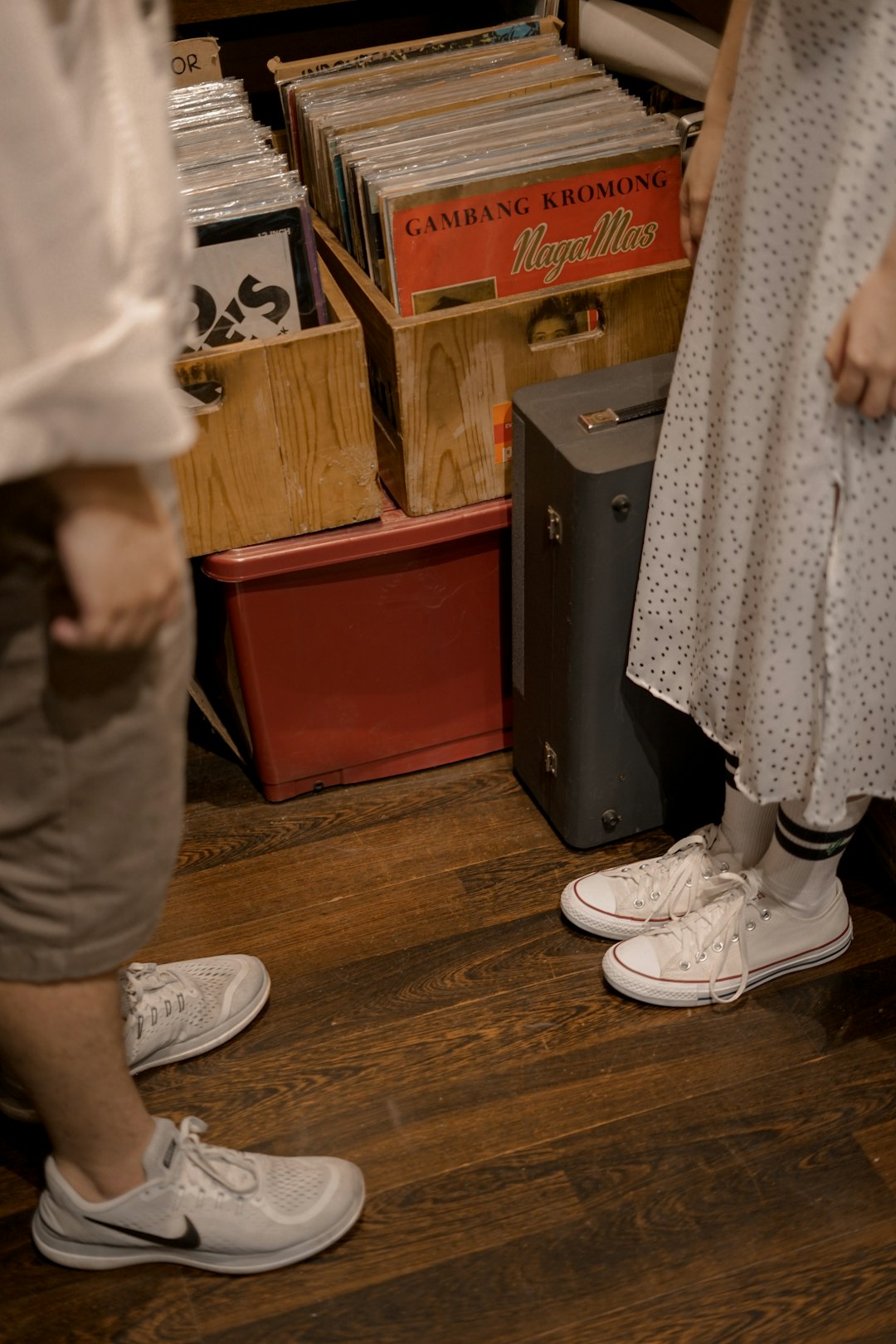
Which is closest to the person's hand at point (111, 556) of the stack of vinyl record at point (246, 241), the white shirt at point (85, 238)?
the white shirt at point (85, 238)

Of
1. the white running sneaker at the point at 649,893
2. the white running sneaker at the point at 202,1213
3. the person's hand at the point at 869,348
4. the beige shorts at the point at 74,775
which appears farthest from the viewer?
the white running sneaker at the point at 649,893

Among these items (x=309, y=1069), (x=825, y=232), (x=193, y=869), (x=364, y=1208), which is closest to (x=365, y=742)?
(x=193, y=869)

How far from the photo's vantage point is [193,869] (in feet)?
4.95

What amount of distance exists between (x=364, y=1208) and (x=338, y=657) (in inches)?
25.2

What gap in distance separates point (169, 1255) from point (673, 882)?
65 cm

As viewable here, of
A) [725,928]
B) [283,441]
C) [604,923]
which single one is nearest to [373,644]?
[283,441]

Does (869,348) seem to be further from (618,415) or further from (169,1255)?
(169,1255)

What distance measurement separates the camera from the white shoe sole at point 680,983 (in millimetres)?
1298

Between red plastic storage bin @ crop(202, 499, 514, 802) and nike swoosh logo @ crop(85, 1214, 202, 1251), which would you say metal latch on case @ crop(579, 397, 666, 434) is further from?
nike swoosh logo @ crop(85, 1214, 202, 1251)

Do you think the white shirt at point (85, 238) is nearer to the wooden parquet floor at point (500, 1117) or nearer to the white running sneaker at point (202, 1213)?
the white running sneaker at point (202, 1213)

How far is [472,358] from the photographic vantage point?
133cm

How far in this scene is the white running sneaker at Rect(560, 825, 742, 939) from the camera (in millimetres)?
1366

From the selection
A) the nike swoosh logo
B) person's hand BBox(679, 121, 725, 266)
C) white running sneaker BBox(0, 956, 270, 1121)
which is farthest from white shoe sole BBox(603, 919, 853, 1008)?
person's hand BBox(679, 121, 725, 266)

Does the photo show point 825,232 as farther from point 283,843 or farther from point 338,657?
point 283,843
